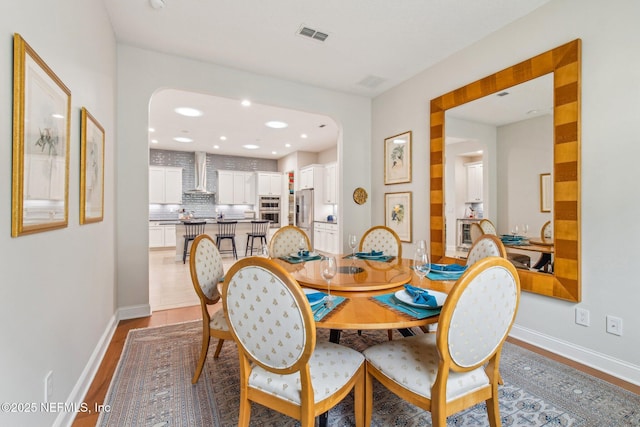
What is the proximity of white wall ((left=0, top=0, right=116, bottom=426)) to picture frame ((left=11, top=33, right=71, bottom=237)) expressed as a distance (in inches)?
1.2

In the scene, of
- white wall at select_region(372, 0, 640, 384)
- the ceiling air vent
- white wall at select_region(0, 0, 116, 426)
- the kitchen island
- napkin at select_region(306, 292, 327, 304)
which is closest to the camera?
white wall at select_region(0, 0, 116, 426)

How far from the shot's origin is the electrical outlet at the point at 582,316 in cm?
221

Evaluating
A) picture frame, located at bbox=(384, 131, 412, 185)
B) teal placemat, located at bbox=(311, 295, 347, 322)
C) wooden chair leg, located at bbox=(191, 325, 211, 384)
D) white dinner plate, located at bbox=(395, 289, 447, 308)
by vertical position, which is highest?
picture frame, located at bbox=(384, 131, 412, 185)

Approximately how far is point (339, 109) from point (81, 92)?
3.09 m

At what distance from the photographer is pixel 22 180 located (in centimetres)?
115

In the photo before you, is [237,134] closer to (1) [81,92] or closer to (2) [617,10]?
(1) [81,92]

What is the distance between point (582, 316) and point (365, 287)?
6.03ft

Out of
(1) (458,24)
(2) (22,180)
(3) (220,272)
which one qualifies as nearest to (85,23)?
(2) (22,180)

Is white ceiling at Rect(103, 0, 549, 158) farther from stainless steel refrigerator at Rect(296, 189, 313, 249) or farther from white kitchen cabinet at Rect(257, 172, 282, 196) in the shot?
white kitchen cabinet at Rect(257, 172, 282, 196)

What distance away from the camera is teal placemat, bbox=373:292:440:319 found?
132 centimetres

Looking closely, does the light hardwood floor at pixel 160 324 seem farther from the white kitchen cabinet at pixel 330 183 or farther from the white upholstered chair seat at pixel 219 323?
the white kitchen cabinet at pixel 330 183

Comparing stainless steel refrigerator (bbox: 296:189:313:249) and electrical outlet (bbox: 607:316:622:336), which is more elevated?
stainless steel refrigerator (bbox: 296:189:313:249)

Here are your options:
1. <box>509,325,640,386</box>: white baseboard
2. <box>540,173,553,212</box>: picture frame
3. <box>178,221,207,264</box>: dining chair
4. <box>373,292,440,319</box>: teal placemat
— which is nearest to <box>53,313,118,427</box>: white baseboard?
<box>373,292,440,319</box>: teal placemat

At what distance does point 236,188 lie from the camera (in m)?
9.34
